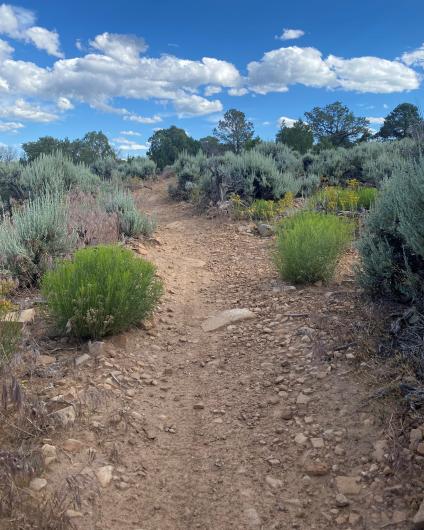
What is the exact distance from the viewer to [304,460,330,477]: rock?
2582mm

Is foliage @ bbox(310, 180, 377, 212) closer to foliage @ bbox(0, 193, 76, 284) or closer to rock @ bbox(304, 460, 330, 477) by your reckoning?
foliage @ bbox(0, 193, 76, 284)

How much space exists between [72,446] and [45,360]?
47.6 inches

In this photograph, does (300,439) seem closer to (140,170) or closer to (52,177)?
(52,177)

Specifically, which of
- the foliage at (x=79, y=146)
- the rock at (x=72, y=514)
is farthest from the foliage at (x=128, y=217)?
the foliage at (x=79, y=146)

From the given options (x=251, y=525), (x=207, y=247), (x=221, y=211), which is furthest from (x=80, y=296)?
(x=221, y=211)

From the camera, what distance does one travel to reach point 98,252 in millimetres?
4461

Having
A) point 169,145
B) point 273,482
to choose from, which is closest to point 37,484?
point 273,482

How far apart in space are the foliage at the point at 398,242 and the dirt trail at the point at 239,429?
46 cm

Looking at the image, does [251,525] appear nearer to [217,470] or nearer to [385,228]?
[217,470]

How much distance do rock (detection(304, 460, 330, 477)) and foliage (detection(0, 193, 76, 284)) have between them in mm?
3786

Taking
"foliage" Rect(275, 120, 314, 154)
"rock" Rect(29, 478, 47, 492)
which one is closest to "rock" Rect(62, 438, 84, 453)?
"rock" Rect(29, 478, 47, 492)

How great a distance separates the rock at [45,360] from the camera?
12.3 ft

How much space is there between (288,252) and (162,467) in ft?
10.8

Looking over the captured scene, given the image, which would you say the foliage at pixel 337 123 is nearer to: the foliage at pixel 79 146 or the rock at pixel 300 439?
the foliage at pixel 79 146
